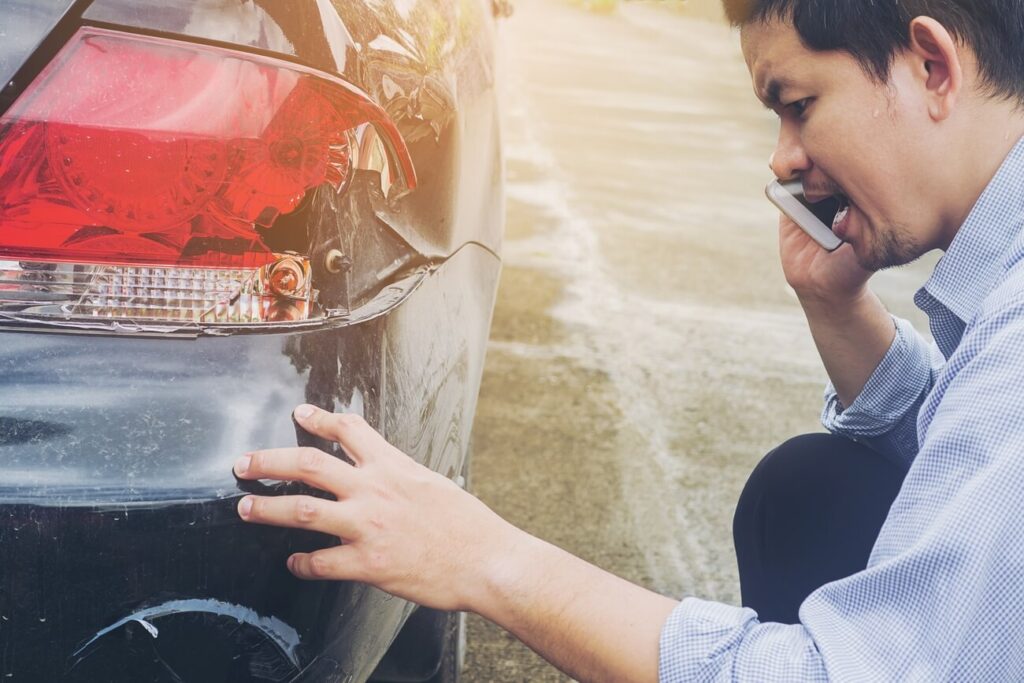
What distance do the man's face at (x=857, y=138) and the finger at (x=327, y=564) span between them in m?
0.80

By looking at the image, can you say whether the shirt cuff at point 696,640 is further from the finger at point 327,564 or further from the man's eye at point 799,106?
the man's eye at point 799,106

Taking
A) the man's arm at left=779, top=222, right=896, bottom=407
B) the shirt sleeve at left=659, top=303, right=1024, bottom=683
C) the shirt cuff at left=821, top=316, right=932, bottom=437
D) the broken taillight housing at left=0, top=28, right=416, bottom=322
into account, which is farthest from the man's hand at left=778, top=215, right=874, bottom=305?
the broken taillight housing at left=0, top=28, right=416, bottom=322

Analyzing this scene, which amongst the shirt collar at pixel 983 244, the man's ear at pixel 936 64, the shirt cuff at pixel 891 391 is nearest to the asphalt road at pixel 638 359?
the man's ear at pixel 936 64

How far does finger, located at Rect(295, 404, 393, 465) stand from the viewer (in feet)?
4.05

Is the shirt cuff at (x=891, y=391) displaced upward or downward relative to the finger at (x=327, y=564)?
downward

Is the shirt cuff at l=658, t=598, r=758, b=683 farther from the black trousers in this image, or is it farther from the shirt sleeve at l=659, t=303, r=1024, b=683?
the black trousers

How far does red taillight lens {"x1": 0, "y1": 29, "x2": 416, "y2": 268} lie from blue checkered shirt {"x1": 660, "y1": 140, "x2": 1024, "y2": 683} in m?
0.68

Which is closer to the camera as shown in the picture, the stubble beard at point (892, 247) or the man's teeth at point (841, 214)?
the stubble beard at point (892, 247)

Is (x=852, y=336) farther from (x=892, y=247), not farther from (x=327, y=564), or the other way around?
(x=327, y=564)

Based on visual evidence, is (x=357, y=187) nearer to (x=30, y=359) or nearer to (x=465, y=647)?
(x=30, y=359)

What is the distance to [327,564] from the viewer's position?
4.00ft

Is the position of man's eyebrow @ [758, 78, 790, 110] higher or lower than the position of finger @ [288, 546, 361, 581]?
higher

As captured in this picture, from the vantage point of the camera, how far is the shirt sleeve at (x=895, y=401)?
1.96 metres

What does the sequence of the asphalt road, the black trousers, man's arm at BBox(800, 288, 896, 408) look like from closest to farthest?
the black trousers, man's arm at BBox(800, 288, 896, 408), the asphalt road
